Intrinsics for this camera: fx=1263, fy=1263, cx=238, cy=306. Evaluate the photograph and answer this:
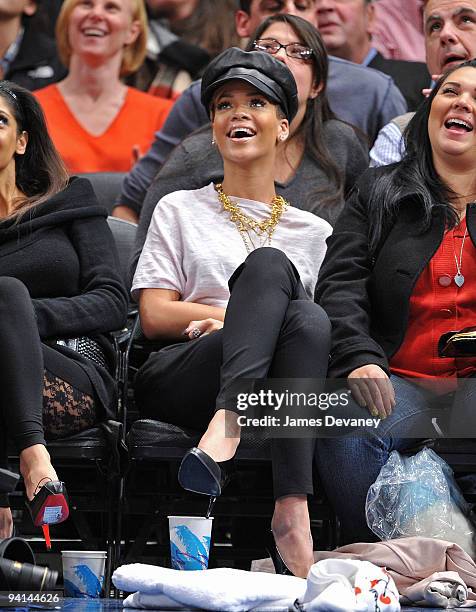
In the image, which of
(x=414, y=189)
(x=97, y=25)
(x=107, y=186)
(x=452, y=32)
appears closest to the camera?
(x=414, y=189)

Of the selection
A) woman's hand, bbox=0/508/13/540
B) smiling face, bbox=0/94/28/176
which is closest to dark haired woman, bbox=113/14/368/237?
smiling face, bbox=0/94/28/176

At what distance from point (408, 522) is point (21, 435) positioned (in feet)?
2.79

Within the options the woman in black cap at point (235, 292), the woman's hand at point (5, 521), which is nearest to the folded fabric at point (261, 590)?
the woman in black cap at point (235, 292)

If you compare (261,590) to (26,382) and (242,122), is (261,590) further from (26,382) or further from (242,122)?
(242,122)

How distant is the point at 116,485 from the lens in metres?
3.00

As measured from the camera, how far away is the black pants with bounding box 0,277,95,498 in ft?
8.73

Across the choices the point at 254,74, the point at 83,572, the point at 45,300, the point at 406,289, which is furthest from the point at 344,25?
the point at 83,572

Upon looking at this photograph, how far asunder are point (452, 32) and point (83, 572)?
7.02 feet

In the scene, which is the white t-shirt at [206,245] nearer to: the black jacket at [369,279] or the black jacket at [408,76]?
the black jacket at [369,279]

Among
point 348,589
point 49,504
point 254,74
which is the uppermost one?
point 254,74

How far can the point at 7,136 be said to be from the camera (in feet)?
10.7

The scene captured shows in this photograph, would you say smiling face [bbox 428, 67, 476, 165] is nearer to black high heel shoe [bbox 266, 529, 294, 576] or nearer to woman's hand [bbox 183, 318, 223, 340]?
woman's hand [bbox 183, 318, 223, 340]

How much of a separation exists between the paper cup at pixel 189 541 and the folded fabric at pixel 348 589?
33 cm

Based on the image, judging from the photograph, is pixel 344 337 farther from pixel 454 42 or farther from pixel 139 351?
pixel 454 42
